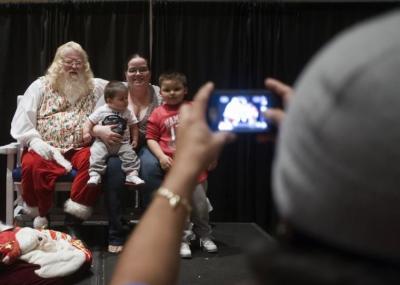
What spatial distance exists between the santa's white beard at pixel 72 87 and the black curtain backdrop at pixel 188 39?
75 cm

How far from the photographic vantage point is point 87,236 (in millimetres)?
2727

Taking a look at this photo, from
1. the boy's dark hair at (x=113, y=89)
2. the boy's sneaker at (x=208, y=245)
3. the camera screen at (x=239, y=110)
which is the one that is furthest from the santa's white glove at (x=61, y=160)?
the camera screen at (x=239, y=110)

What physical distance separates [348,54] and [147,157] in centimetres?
232

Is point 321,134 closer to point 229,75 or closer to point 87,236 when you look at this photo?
point 87,236

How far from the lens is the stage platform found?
2.12 m

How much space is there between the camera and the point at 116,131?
2.57 meters

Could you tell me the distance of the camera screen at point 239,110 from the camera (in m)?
0.66

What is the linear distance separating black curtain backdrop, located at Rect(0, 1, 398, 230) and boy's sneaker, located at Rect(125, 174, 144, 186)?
3.73ft

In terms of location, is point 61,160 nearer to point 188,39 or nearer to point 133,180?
point 133,180

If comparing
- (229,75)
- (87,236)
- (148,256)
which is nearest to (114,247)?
(87,236)

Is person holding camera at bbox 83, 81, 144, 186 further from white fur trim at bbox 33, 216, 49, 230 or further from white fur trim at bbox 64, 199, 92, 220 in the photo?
white fur trim at bbox 33, 216, 49, 230

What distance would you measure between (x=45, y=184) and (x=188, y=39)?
5.09 feet

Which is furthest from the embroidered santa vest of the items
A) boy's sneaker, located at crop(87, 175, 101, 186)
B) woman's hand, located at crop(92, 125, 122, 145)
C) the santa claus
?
boy's sneaker, located at crop(87, 175, 101, 186)

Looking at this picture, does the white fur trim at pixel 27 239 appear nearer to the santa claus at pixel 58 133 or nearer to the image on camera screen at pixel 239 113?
the santa claus at pixel 58 133
